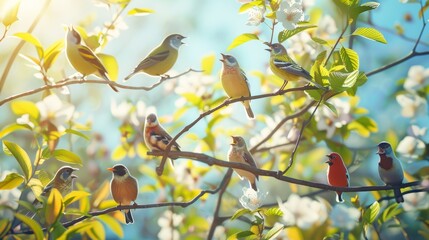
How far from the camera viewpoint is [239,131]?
6.46 ft

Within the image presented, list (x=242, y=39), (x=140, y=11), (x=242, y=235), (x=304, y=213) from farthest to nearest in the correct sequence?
(x=140, y=11) < (x=242, y=39) < (x=242, y=235) < (x=304, y=213)

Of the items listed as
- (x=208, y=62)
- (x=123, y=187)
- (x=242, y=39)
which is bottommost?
(x=123, y=187)

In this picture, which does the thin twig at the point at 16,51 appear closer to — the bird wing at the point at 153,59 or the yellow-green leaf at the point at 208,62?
the bird wing at the point at 153,59

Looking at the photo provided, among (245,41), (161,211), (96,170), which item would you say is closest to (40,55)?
(245,41)

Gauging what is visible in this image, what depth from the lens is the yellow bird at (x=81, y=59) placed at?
1234 millimetres

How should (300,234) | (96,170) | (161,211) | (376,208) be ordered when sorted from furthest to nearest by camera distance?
(161,211)
(96,170)
(376,208)
(300,234)

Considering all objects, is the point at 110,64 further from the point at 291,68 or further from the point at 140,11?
the point at 291,68

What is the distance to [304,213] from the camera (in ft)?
2.76

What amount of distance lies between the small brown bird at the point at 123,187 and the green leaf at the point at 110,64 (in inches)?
7.6

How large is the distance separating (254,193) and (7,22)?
0.54m

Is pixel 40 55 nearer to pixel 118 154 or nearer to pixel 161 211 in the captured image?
pixel 118 154

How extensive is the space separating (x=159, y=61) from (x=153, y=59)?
17mm

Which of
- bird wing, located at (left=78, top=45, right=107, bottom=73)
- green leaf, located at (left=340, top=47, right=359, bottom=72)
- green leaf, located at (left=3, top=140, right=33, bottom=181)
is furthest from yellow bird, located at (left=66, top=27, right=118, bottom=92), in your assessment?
green leaf, located at (left=340, top=47, right=359, bottom=72)

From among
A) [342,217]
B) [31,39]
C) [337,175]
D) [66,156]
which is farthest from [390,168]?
[31,39]
